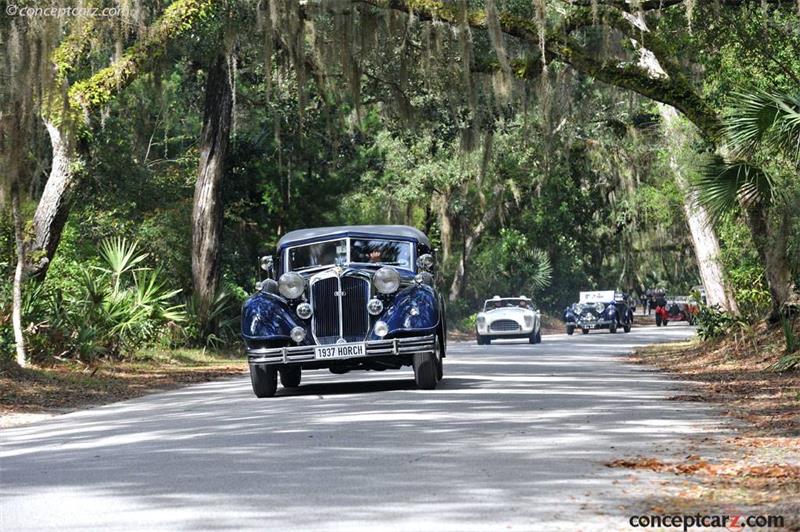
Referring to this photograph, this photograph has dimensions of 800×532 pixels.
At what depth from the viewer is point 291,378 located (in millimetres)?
18281

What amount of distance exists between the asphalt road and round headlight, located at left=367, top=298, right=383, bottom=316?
0.96 metres

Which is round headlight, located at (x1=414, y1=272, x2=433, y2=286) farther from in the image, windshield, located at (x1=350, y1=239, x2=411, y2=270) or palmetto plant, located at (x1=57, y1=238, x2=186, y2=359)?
palmetto plant, located at (x1=57, y1=238, x2=186, y2=359)

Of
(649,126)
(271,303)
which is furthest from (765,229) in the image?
(649,126)

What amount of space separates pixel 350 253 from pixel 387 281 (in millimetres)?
1218

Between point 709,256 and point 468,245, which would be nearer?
point 709,256

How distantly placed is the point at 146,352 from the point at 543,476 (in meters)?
19.0

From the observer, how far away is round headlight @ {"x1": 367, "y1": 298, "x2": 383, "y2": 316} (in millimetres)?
16312

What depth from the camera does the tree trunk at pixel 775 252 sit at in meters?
22.1

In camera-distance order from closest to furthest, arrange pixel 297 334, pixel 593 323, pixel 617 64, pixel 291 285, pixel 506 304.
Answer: pixel 297 334
pixel 291 285
pixel 617 64
pixel 506 304
pixel 593 323

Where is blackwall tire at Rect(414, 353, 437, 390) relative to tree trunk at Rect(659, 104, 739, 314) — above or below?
below

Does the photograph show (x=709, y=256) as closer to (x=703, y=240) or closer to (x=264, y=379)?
(x=703, y=240)

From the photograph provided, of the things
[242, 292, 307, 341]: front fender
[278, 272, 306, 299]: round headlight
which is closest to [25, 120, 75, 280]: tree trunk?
[242, 292, 307, 341]: front fender

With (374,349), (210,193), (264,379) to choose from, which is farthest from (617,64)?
(210,193)

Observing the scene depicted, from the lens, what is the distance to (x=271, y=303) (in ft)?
54.4
